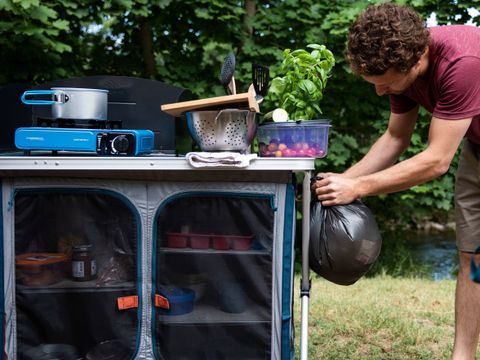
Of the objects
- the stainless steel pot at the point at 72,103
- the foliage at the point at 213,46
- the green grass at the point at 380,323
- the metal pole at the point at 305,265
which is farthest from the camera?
the foliage at the point at 213,46

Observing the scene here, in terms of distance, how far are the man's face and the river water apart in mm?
3527

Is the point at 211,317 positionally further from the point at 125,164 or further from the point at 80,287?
the point at 125,164

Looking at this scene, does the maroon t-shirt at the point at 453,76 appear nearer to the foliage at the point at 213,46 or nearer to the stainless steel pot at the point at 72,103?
the stainless steel pot at the point at 72,103

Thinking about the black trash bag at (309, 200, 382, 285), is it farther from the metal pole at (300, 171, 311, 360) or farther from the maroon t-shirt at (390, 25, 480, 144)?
the maroon t-shirt at (390, 25, 480, 144)

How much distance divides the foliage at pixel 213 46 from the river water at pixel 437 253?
93 centimetres

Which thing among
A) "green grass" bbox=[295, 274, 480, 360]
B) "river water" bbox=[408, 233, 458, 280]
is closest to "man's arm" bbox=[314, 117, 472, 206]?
"green grass" bbox=[295, 274, 480, 360]

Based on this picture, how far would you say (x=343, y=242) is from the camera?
2.07 m

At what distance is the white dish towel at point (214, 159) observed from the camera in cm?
196

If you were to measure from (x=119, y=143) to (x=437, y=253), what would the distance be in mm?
5679

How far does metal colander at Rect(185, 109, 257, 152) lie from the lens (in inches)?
81.0

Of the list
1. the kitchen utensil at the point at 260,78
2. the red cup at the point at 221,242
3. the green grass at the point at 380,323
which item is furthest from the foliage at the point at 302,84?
the green grass at the point at 380,323

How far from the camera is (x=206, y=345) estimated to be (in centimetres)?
217

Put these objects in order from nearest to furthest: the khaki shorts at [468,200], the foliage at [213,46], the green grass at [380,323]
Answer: the khaki shorts at [468,200], the green grass at [380,323], the foliage at [213,46]

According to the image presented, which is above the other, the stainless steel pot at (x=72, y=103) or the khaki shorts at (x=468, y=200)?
the stainless steel pot at (x=72, y=103)
